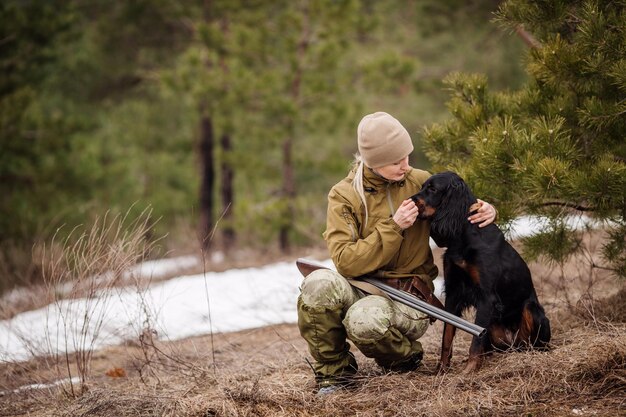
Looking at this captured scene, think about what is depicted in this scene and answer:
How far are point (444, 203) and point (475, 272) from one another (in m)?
0.42

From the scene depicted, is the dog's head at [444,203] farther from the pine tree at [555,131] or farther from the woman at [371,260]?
the pine tree at [555,131]

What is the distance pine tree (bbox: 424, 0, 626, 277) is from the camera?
149 inches

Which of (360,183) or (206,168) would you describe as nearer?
(360,183)

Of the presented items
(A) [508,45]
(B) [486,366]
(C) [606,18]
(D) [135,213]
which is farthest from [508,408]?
(D) [135,213]

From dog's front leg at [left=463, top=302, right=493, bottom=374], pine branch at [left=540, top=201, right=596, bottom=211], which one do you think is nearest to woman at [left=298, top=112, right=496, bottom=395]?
dog's front leg at [left=463, top=302, right=493, bottom=374]

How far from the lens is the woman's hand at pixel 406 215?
3.54 metres

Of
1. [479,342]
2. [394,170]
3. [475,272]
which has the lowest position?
[479,342]

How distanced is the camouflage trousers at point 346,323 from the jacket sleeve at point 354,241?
0.44ft

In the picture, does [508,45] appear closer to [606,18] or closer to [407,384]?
[606,18]

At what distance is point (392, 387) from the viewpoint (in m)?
3.62

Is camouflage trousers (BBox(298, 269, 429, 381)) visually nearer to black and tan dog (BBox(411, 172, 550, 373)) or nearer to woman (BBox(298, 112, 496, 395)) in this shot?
woman (BBox(298, 112, 496, 395))

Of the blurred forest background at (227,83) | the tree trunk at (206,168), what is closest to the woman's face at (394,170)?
the blurred forest background at (227,83)

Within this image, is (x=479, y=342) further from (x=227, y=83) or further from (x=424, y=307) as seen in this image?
(x=227, y=83)

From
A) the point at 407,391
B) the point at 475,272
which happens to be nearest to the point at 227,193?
the point at 475,272
